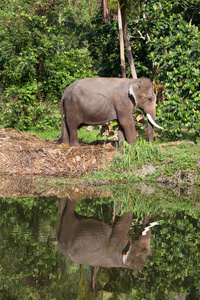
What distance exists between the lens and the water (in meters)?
4.94

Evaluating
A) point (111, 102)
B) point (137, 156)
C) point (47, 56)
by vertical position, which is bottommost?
point (137, 156)

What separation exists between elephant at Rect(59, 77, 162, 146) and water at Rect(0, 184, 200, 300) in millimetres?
3095

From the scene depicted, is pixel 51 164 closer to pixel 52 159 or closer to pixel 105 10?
pixel 52 159

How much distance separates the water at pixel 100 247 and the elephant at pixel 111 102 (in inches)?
122

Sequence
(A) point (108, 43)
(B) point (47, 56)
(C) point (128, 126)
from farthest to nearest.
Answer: (B) point (47, 56), (A) point (108, 43), (C) point (128, 126)

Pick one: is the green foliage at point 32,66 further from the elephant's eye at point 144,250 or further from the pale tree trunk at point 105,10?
the elephant's eye at point 144,250

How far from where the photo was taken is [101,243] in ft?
20.6

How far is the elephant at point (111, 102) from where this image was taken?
11680 mm

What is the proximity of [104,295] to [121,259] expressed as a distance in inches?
36.1

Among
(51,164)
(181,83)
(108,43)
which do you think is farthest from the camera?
(108,43)

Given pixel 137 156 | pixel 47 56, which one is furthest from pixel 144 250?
pixel 47 56

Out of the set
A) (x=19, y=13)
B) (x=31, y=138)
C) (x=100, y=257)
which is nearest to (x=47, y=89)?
(x=19, y=13)

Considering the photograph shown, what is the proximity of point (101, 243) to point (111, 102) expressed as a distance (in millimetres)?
6008

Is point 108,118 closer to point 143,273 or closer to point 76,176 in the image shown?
point 76,176
